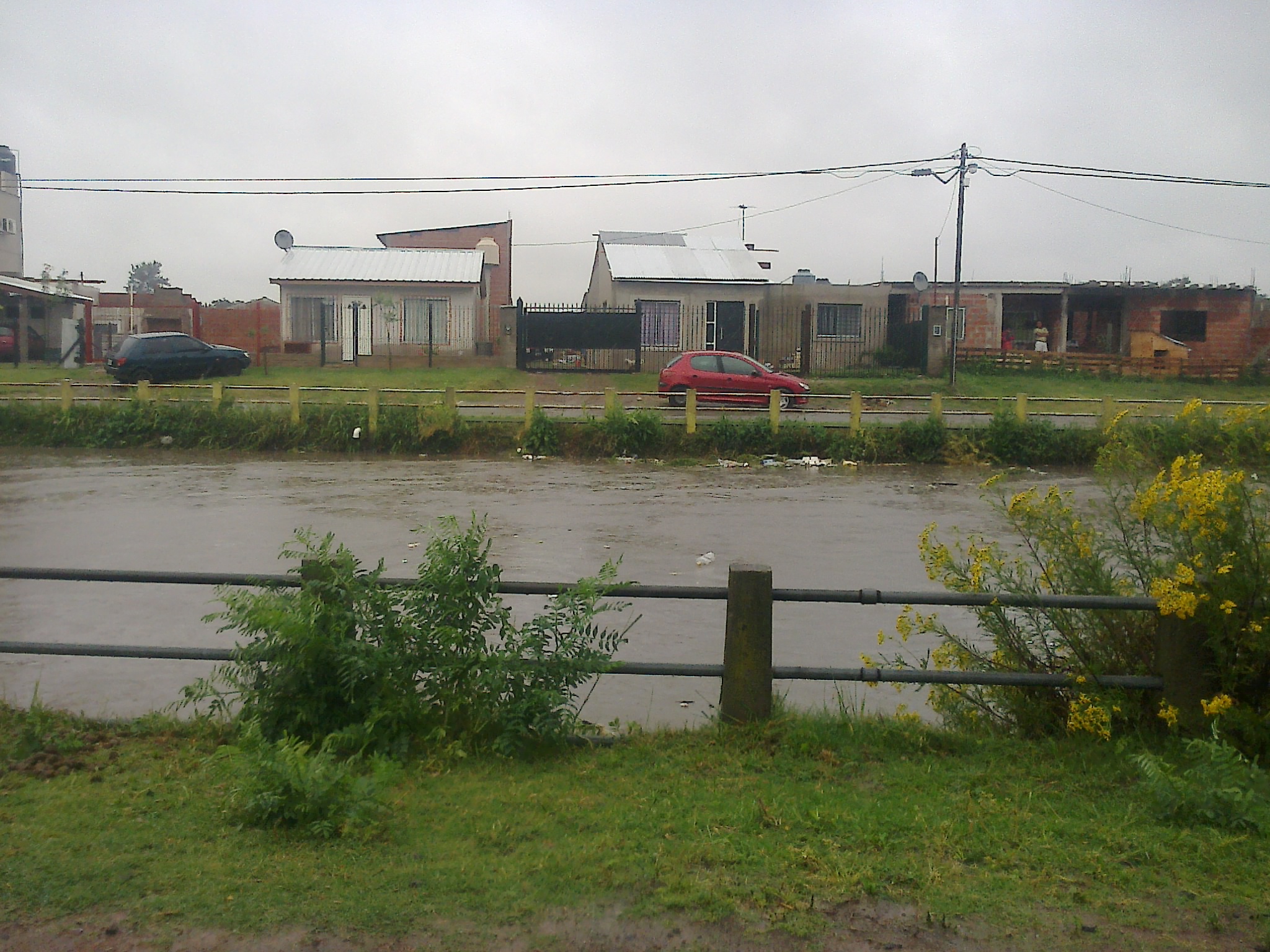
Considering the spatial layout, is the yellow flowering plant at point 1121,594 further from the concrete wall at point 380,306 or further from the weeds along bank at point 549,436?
the concrete wall at point 380,306

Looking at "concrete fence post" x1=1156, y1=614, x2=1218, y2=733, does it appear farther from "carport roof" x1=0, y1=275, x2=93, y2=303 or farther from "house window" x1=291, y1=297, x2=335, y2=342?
"carport roof" x1=0, y1=275, x2=93, y2=303

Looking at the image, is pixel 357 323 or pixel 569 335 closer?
pixel 569 335

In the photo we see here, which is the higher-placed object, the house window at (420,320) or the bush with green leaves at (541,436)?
the house window at (420,320)

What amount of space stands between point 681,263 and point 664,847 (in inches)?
1545

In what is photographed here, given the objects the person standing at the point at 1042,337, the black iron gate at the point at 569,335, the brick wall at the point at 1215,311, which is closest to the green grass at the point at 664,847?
the black iron gate at the point at 569,335

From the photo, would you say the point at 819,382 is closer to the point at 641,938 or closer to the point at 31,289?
the point at 31,289

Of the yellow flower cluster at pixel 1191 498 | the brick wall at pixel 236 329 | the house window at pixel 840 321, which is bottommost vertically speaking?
the yellow flower cluster at pixel 1191 498

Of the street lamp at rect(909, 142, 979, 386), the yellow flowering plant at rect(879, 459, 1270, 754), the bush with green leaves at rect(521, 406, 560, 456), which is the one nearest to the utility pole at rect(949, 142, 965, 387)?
the street lamp at rect(909, 142, 979, 386)

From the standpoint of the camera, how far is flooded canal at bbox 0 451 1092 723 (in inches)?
351

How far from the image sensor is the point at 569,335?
38.1 meters

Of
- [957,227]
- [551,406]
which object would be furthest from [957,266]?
[551,406]

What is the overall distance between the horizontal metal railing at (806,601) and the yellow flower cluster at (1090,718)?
10cm

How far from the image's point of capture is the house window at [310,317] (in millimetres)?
41594

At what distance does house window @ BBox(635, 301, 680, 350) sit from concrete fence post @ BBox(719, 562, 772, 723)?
34648 mm
